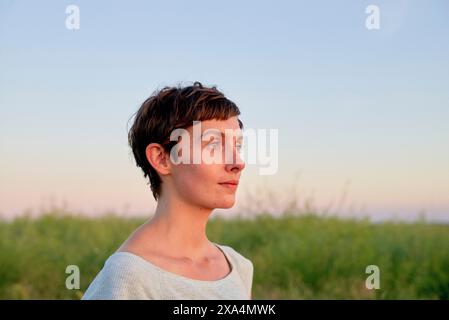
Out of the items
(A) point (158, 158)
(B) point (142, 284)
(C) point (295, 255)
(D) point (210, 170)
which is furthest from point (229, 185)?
(C) point (295, 255)

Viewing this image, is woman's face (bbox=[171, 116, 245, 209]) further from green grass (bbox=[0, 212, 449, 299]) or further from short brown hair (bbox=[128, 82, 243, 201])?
green grass (bbox=[0, 212, 449, 299])

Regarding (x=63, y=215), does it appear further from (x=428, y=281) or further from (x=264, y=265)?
(x=428, y=281)

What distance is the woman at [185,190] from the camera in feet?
5.53

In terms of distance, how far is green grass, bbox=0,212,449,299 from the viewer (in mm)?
4770

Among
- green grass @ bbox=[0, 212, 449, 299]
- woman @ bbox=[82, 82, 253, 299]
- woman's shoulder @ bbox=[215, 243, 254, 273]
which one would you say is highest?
woman @ bbox=[82, 82, 253, 299]

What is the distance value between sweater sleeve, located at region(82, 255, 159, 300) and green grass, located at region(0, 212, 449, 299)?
3.06m

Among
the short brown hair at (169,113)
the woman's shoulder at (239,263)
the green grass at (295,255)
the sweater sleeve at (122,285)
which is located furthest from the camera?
the green grass at (295,255)

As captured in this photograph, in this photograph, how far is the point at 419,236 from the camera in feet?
18.3

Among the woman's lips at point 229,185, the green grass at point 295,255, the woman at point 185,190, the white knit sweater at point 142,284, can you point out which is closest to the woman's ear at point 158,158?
the woman at point 185,190

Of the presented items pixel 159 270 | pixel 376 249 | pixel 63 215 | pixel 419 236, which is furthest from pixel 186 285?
pixel 63 215

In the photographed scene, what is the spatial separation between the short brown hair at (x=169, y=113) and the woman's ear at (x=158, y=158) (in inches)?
0.7

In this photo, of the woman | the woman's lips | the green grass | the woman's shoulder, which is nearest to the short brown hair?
the woman

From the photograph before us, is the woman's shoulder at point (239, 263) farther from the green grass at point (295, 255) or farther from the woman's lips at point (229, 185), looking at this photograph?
the green grass at point (295, 255)
